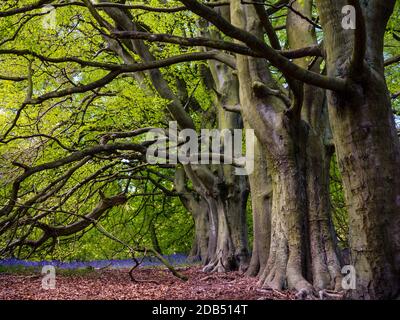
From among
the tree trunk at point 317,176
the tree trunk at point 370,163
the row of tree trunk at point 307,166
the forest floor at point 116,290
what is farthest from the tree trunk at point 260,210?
the tree trunk at point 370,163

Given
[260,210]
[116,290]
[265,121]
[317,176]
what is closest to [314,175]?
[317,176]

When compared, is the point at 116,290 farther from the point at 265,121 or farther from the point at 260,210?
the point at 265,121

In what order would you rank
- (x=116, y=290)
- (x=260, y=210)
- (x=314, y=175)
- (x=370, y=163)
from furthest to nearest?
(x=260, y=210) < (x=314, y=175) < (x=116, y=290) < (x=370, y=163)

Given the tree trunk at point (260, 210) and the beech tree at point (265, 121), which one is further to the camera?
the tree trunk at point (260, 210)

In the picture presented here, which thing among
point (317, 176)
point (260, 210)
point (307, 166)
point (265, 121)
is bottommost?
point (260, 210)

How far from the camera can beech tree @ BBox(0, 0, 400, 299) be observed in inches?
186

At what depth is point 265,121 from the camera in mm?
7570

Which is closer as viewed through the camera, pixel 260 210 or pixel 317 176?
pixel 317 176

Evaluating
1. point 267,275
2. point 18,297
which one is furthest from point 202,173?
point 18,297

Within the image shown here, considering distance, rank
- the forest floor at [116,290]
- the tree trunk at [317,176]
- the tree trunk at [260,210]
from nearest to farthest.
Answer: the forest floor at [116,290] < the tree trunk at [317,176] < the tree trunk at [260,210]

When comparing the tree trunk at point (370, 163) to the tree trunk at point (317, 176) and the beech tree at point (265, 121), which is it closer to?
the beech tree at point (265, 121)

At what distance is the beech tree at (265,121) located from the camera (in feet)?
15.5

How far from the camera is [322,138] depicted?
8.38 m

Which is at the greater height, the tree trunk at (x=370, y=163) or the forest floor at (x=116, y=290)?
the tree trunk at (x=370, y=163)
